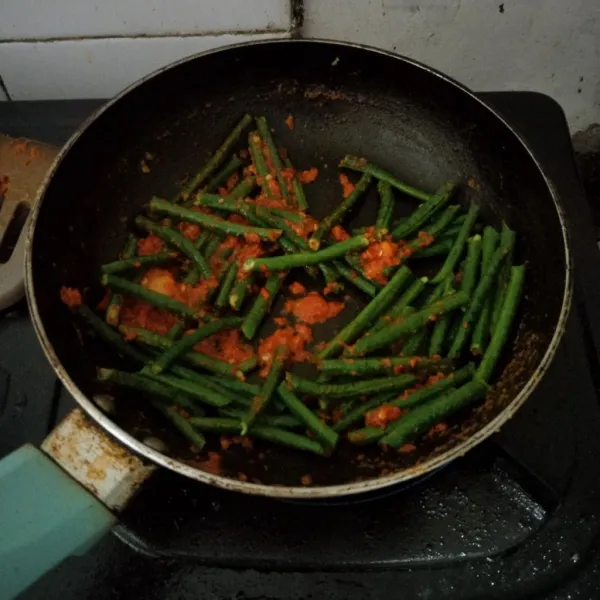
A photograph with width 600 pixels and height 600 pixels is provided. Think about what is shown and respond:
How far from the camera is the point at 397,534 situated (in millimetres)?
1323

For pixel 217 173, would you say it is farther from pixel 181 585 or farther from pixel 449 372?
pixel 181 585

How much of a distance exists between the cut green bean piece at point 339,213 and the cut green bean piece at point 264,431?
435 millimetres

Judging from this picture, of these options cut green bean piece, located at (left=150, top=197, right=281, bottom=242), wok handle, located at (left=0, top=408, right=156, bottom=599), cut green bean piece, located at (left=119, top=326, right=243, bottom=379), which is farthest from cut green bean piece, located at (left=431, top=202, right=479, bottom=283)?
wok handle, located at (left=0, top=408, right=156, bottom=599)

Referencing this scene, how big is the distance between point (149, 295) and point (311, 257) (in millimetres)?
353

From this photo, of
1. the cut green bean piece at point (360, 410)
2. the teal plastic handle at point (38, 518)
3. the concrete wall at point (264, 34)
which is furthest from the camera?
the concrete wall at point (264, 34)

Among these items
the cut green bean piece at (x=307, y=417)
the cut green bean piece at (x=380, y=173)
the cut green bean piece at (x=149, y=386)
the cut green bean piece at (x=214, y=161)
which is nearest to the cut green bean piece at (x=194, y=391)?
the cut green bean piece at (x=149, y=386)

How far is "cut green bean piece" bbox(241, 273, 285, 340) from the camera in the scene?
4.93 feet

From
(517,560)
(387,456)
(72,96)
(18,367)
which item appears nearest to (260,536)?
(387,456)

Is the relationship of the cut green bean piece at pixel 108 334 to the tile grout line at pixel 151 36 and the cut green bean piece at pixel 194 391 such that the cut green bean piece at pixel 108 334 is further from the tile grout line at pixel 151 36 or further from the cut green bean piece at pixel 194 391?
the tile grout line at pixel 151 36

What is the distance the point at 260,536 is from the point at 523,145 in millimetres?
938

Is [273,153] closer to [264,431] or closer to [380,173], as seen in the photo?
[380,173]

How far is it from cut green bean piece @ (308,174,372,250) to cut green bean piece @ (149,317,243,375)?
0.82ft

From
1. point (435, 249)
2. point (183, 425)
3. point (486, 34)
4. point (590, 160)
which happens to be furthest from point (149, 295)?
point (590, 160)

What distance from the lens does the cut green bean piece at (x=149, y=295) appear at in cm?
150
